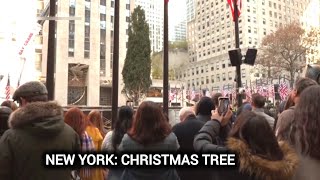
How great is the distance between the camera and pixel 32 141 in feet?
9.71

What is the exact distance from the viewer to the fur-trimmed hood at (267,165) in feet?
9.85

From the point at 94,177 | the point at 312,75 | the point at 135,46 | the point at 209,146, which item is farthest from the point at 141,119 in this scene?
the point at 135,46

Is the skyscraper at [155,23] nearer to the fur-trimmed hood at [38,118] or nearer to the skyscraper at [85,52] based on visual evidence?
the skyscraper at [85,52]

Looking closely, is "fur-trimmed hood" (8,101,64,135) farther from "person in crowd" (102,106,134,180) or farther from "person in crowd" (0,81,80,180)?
"person in crowd" (102,106,134,180)

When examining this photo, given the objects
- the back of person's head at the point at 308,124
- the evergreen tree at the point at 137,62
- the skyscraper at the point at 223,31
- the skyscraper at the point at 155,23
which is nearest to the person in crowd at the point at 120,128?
the back of person's head at the point at 308,124

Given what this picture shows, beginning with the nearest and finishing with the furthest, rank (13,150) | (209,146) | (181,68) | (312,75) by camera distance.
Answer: (13,150), (209,146), (312,75), (181,68)

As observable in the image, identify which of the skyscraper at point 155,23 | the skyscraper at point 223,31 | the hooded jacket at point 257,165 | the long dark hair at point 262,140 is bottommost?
the hooded jacket at point 257,165

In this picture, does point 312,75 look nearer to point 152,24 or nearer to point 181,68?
point 181,68

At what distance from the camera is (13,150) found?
2883 mm

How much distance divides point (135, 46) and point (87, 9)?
12124 millimetres

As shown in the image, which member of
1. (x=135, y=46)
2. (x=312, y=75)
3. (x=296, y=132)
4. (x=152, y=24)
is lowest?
(x=296, y=132)

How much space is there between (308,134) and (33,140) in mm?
2168

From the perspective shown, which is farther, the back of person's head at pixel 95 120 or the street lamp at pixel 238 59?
the street lamp at pixel 238 59

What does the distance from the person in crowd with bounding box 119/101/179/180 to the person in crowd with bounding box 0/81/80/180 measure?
2.38 feet
